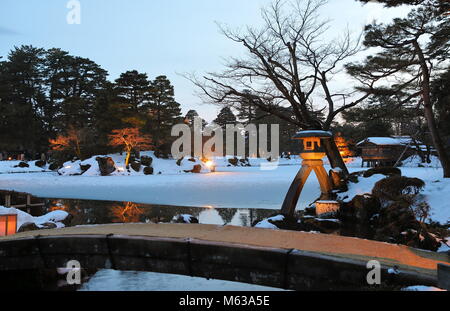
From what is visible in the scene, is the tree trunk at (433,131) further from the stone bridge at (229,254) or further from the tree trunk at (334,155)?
the stone bridge at (229,254)

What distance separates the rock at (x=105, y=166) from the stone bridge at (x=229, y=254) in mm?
27233

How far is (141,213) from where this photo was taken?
14156 mm

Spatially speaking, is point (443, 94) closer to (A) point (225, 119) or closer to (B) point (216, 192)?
(B) point (216, 192)

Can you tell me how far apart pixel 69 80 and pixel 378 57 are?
44.9 m

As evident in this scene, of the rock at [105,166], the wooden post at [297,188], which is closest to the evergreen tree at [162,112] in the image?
the rock at [105,166]

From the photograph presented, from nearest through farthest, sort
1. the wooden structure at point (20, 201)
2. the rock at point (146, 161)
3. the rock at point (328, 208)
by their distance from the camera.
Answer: the rock at point (328, 208)
the wooden structure at point (20, 201)
the rock at point (146, 161)

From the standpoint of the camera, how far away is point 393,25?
13516mm

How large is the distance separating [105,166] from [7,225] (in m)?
26.6

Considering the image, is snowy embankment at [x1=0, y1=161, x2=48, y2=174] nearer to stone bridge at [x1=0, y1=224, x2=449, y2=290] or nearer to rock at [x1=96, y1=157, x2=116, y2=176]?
rock at [x1=96, y1=157, x2=116, y2=176]

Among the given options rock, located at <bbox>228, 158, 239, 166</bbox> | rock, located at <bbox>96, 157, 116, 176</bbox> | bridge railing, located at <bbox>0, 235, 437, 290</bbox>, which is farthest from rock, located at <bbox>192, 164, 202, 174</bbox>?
bridge railing, located at <bbox>0, 235, 437, 290</bbox>

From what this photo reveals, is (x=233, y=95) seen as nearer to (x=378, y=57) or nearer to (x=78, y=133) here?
(x=378, y=57)

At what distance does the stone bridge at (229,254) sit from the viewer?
14.6 feet

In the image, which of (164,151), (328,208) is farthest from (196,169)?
(328,208)
